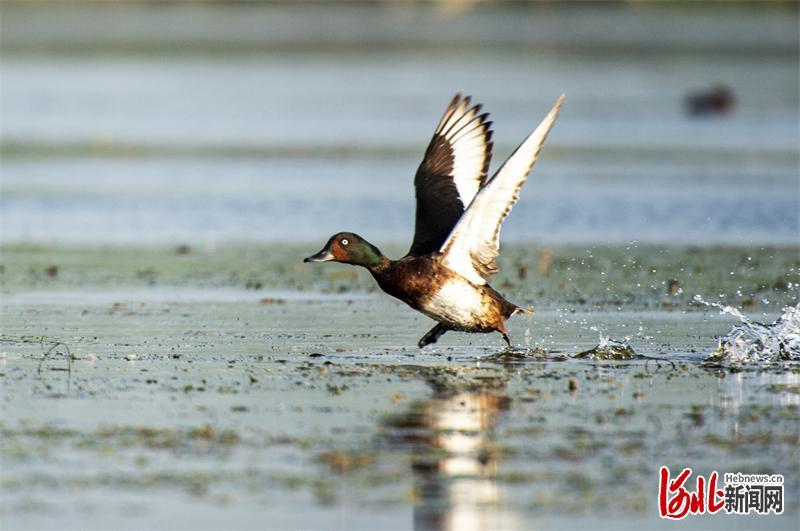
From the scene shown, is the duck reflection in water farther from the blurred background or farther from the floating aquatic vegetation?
the blurred background

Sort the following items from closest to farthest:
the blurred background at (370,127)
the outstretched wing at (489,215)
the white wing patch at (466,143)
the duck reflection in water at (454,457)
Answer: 1. the duck reflection in water at (454,457)
2. the outstretched wing at (489,215)
3. the white wing patch at (466,143)
4. the blurred background at (370,127)

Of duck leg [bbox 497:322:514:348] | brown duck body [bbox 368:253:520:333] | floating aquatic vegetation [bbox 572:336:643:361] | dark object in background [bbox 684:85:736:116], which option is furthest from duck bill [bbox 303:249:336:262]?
dark object in background [bbox 684:85:736:116]

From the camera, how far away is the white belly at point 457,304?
1066 centimetres

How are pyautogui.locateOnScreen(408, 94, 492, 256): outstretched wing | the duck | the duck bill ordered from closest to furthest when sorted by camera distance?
the duck < the duck bill < pyautogui.locateOnScreen(408, 94, 492, 256): outstretched wing

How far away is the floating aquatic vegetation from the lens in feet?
35.1

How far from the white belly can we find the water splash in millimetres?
1563

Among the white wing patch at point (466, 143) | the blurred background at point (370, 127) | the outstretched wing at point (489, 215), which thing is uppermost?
the blurred background at point (370, 127)

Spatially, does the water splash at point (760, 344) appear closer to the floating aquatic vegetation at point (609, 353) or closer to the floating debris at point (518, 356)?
the floating aquatic vegetation at point (609, 353)

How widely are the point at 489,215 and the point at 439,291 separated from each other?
0.59m

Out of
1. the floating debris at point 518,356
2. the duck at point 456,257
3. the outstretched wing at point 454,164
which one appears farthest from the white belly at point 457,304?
the outstretched wing at point 454,164

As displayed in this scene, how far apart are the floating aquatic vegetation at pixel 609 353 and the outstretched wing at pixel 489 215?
2.75 feet

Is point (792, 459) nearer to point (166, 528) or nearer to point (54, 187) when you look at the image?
point (166, 528)

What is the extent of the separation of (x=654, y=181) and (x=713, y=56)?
103 feet

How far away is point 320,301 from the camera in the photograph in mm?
13812
